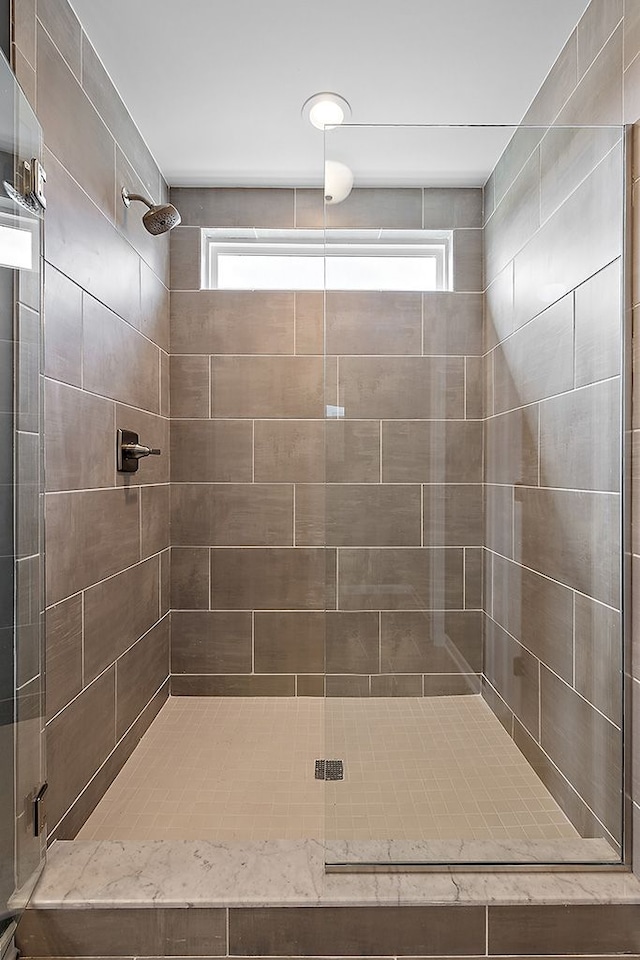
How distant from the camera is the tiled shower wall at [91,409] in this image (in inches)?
62.0

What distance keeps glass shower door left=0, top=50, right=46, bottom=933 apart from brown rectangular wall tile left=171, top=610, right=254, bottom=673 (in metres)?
1.31

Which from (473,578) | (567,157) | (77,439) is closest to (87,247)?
(77,439)

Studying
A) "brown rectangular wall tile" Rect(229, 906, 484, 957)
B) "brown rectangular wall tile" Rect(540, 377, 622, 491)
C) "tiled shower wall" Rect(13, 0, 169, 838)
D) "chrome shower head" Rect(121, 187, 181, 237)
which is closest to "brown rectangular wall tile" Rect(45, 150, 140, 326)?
"tiled shower wall" Rect(13, 0, 169, 838)

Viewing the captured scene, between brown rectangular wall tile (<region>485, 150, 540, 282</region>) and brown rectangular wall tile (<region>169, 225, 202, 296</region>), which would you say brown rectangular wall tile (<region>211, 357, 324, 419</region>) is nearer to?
brown rectangular wall tile (<region>169, 225, 202, 296</region>)

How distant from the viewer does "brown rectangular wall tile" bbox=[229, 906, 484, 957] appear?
134cm

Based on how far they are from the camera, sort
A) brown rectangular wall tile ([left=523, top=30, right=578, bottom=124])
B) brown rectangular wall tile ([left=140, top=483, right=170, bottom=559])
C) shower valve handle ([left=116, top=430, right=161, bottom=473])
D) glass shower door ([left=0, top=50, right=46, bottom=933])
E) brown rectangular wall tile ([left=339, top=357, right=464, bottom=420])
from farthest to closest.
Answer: brown rectangular wall tile ([left=140, top=483, right=170, bottom=559]) < shower valve handle ([left=116, top=430, right=161, bottom=473]) < brown rectangular wall tile ([left=523, top=30, right=578, bottom=124]) < brown rectangular wall tile ([left=339, top=357, right=464, bottom=420]) < glass shower door ([left=0, top=50, right=46, bottom=933])

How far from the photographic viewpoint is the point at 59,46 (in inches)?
64.2

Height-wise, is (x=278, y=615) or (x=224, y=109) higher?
(x=224, y=109)

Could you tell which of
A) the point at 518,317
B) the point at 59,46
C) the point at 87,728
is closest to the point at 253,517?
the point at 87,728

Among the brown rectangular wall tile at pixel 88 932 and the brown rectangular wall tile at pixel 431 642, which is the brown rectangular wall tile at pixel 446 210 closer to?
the brown rectangular wall tile at pixel 431 642

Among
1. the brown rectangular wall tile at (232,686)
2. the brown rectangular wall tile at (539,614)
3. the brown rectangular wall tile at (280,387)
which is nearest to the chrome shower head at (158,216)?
the brown rectangular wall tile at (280,387)

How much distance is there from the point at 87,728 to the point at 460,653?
1.10 meters

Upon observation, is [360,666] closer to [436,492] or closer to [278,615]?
[436,492]

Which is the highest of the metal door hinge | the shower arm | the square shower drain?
the shower arm
